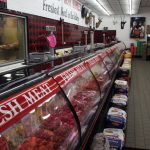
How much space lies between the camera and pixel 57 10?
959cm

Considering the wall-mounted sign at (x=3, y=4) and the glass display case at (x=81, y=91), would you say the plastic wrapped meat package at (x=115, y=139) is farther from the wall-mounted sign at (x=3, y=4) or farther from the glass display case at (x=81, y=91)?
the wall-mounted sign at (x=3, y=4)

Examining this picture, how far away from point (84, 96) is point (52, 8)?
6474 millimetres

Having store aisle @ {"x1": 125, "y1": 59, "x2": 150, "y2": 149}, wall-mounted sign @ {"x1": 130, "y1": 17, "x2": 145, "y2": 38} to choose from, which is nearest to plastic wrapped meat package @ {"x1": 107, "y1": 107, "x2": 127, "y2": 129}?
store aisle @ {"x1": 125, "y1": 59, "x2": 150, "y2": 149}

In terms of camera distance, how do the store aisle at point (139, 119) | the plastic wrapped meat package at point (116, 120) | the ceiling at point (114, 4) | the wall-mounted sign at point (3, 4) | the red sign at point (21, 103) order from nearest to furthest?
the red sign at point (21, 103)
the plastic wrapped meat package at point (116, 120)
the store aisle at point (139, 119)
the wall-mounted sign at point (3, 4)
the ceiling at point (114, 4)

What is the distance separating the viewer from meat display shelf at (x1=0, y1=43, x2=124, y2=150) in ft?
4.50

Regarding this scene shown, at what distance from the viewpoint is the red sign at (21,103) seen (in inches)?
49.7

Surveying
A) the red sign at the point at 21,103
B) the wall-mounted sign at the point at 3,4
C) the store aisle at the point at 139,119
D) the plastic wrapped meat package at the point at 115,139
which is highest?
the wall-mounted sign at the point at 3,4

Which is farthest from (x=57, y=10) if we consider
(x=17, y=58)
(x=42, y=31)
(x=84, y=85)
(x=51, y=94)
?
(x=51, y=94)

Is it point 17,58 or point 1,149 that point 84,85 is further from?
point 17,58

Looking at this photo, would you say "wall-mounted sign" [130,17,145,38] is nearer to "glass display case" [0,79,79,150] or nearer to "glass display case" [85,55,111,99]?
"glass display case" [85,55,111,99]

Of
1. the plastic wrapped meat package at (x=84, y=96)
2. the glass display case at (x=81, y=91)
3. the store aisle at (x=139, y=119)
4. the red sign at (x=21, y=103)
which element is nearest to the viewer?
the red sign at (x=21, y=103)

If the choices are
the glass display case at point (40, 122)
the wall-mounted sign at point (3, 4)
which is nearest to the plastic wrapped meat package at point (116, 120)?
the glass display case at point (40, 122)

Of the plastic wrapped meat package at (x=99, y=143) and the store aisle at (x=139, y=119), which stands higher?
the plastic wrapped meat package at (x=99, y=143)

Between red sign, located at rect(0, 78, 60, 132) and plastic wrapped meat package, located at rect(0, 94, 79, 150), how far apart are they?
0.31 ft
